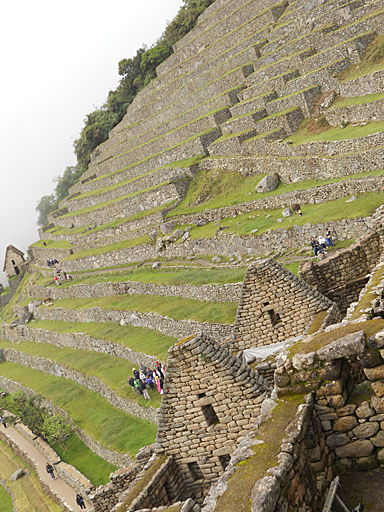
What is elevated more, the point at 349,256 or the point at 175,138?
the point at 175,138

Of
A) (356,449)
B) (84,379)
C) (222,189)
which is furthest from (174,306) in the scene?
(356,449)

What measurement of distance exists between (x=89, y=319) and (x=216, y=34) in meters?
30.6

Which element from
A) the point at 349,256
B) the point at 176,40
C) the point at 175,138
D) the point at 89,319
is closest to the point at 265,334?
the point at 349,256

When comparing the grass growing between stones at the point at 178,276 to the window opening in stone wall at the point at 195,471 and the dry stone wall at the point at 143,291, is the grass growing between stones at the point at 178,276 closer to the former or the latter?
the dry stone wall at the point at 143,291

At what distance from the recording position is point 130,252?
36625 millimetres

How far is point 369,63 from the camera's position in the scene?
26375mm

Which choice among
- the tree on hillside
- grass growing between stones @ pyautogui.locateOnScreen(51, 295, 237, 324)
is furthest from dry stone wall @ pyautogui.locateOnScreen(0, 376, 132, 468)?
the tree on hillside

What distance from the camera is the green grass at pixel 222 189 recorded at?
84.6ft

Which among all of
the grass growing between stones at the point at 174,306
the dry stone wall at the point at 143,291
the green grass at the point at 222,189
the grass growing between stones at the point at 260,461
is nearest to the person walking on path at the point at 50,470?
the grass growing between stones at the point at 174,306

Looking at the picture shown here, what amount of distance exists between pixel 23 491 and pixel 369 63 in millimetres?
29353

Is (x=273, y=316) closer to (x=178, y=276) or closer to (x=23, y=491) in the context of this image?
(x=178, y=276)

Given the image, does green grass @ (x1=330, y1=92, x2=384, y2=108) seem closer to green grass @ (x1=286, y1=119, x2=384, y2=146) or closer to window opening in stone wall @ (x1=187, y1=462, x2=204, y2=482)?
green grass @ (x1=286, y1=119, x2=384, y2=146)

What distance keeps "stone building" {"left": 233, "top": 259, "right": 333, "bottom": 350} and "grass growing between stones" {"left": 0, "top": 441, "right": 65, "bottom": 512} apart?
15.4 m

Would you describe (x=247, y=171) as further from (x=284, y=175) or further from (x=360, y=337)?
(x=360, y=337)
